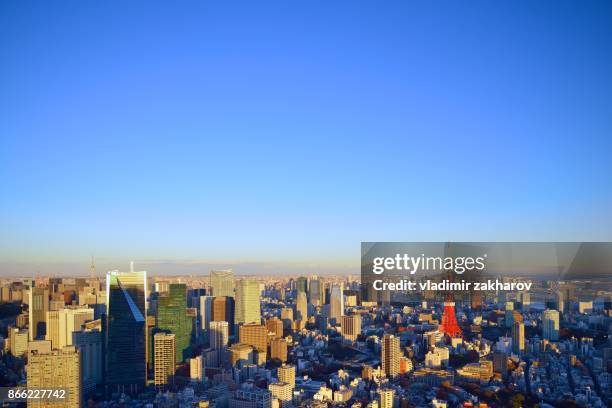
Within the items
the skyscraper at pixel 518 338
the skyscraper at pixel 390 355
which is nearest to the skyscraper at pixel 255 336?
the skyscraper at pixel 390 355

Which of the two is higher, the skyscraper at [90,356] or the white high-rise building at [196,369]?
the skyscraper at [90,356]

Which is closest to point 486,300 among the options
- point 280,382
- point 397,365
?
point 397,365

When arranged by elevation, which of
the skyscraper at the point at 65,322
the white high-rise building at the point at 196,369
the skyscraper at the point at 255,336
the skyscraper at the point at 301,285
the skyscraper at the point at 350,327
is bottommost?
the white high-rise building at the point at 196,369

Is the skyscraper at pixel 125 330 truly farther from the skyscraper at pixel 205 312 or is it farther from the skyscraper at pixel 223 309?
the skyscraper at pixel 223 309

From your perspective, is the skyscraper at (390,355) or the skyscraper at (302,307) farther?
the skyscraper at (302,307)

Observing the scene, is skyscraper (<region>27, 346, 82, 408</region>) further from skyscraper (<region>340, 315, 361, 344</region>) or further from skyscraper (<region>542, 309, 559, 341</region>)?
skyscraper (<region>542, 309, 559, 341</region>)

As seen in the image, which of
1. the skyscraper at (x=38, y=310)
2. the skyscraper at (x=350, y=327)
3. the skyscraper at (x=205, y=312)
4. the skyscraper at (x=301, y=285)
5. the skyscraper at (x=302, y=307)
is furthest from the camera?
the skyscraper at (x=302, y=307)

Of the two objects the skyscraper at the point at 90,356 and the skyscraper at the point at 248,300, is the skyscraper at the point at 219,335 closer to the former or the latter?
the skyscraper at the point at 248,300

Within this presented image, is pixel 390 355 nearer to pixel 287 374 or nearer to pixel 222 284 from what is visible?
pixel 287 374

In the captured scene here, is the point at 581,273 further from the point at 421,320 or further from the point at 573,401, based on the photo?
the point at 421,320

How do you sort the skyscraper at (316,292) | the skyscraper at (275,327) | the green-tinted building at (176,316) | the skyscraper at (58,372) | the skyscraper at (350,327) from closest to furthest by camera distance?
the skyscraper at (58,372), the skyscraper at (350,327), the green-tinted building at (176,316), the skyscraper at (275,327), the skyscraper at (316,292)
